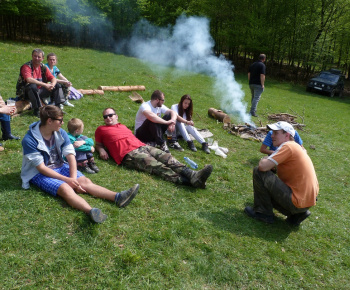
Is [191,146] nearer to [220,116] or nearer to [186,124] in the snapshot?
[186,124]

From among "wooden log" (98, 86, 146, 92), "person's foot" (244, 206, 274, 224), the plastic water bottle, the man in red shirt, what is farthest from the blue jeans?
"person's foot" (244, 206, 274, 224)

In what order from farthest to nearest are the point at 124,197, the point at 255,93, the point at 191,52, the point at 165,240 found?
the point at 191,52
the point at 255,93
the point at 124,197
the point at 165,240

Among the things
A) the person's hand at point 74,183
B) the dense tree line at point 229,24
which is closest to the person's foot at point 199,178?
the person's hand at point 74,183

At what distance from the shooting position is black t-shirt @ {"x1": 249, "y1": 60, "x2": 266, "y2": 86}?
1138 centimetres

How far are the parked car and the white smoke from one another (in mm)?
8219

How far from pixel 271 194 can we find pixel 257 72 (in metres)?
8.15

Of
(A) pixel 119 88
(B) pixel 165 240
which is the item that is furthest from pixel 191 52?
(B) pixel 165 240

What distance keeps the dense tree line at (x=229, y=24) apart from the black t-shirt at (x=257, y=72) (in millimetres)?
12240

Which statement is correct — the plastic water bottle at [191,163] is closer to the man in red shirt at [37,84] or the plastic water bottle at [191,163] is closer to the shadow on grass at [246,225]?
the shadow on grass at [246,225]

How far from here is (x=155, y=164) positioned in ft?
16.9

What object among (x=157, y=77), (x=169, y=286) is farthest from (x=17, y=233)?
(x=157, y=77)

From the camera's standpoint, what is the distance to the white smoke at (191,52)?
535 inches

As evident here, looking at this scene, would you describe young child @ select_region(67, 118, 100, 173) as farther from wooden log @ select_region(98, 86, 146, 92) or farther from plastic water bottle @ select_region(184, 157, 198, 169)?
wooden log @ select_region(98, 86, 146, 92)

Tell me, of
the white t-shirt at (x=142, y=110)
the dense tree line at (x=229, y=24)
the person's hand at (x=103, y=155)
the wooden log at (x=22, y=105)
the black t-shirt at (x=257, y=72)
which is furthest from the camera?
the dense tree line at (x=229, y=24)
